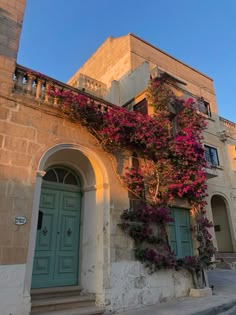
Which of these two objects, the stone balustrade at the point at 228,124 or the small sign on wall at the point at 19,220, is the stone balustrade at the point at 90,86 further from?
the stone balustrade at the point at 228,124

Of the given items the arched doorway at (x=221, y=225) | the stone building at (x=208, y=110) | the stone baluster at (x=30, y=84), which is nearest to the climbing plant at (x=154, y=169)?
the stone baluster at (x=30, y=84)

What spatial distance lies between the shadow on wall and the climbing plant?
43.2 inches

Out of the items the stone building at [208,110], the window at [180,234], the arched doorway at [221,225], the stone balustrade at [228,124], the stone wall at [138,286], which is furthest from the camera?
the stone balustrade at [228,124]

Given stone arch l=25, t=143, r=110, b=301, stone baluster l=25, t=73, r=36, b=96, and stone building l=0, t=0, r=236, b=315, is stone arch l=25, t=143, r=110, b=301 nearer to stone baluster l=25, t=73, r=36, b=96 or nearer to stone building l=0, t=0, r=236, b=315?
stone building l=0, t=0, r=236, b=315

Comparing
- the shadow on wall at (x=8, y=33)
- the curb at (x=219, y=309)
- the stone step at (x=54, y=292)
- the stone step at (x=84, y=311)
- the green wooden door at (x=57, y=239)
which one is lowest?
the curb at (x=219, y=309)

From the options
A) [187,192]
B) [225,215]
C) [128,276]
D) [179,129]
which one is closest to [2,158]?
[128,276]

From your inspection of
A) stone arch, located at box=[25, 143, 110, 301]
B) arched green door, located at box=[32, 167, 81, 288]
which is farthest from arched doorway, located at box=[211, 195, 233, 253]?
arched green door, located at box=[32, 167, 81, 288]

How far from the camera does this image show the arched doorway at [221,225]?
515 inches

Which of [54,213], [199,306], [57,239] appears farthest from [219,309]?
[54,213]

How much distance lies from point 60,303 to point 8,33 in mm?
5432

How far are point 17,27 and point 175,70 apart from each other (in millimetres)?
11502

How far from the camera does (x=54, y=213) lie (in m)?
5.39

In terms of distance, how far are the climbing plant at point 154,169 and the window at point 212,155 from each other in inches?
245

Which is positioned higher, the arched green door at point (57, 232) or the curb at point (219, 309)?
the arched green door at point (57, 232)
